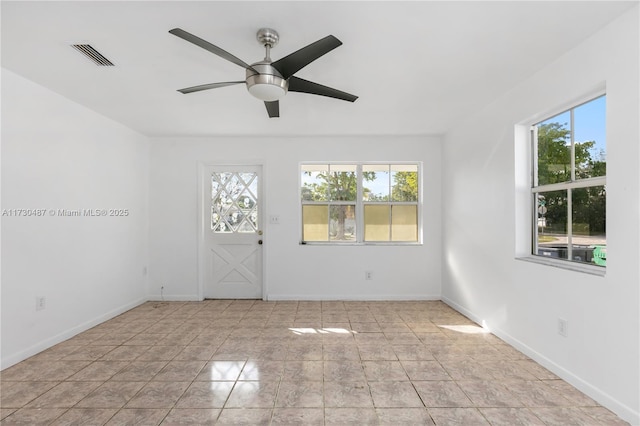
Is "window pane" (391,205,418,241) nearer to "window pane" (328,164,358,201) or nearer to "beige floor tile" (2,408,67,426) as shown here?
"window pane" (328,164,358,201)

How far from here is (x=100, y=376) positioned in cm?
260

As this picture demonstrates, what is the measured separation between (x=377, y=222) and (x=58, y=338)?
4084 mm

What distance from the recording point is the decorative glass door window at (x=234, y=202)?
511 centimetres

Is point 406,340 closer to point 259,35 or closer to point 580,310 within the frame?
point 580,310

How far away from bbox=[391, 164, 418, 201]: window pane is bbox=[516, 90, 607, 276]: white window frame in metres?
2.06

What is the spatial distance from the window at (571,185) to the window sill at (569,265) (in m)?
0.05

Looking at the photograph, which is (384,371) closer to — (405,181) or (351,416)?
(351,416)

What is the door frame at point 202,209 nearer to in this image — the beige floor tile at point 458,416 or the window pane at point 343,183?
the window pane at point 343,183

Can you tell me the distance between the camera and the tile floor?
6.84 feet

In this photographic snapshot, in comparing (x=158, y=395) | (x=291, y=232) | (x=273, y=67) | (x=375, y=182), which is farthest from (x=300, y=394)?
(x=375, y=182)

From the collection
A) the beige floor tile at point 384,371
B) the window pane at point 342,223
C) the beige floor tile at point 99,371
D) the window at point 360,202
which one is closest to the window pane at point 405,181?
the window at point 360,202

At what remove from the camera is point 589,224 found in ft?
7.90

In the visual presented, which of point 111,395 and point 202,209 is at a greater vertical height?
point 202,209

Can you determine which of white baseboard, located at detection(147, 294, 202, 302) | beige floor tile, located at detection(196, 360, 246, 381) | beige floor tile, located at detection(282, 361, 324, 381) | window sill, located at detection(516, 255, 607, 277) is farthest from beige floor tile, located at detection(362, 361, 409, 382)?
white baseboard, located at detection(147, 294, 202, 302)
